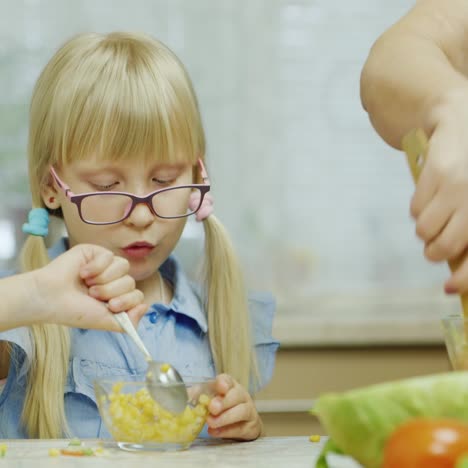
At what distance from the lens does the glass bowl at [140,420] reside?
3.56 ft

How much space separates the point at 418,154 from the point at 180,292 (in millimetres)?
798

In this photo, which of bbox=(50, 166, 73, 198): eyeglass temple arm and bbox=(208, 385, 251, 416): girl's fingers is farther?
bbox=(50, 166, 73, 198): eyeglass temple arm

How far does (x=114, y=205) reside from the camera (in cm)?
142

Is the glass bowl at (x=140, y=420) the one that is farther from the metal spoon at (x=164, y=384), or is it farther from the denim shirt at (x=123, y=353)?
the denim shirt at (x=123, y=353)

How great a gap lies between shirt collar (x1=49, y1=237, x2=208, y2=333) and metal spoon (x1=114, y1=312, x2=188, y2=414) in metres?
0.45

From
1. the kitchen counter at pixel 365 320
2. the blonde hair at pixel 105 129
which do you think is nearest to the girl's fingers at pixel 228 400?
the blonde hair at pixel 105 129

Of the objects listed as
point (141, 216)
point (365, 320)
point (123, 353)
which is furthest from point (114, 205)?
point (365, 320)

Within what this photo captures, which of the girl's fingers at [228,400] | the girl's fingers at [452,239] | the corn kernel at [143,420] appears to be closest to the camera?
the girl's fingers at [452,239]

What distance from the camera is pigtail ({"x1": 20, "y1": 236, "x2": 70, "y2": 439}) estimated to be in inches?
56.0

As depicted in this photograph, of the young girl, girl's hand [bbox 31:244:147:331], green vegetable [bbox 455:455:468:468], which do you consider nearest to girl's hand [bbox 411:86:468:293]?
green vegetable [bbox 455:455:468:468]

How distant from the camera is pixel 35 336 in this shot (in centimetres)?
147

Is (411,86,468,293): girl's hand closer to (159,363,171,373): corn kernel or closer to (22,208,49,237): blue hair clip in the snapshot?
(159,363,171,373): corn kernel

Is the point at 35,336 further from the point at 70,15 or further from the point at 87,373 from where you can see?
the point at 70,15

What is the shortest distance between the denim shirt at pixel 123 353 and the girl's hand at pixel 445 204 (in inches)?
29.7
